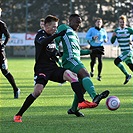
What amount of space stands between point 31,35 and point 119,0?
1088cm

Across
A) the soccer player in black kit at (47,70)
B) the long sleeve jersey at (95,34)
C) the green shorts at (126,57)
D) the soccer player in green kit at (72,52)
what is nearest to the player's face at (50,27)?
the soccer player in black kit at (47,70)

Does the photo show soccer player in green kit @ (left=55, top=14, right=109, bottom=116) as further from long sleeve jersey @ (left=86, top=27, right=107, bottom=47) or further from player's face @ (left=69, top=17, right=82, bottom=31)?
long sleeve jersey @ (left=86, top=27, right=107, bottom=47)

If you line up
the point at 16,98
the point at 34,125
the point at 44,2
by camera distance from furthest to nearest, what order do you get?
the point at 44,2
the point at 16,98
the point at 34,125

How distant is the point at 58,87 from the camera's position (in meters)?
15.4

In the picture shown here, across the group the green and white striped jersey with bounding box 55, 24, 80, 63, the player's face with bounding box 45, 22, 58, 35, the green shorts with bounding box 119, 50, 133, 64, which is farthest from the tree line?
the player's face with bounding box 45, 22, 58, 35

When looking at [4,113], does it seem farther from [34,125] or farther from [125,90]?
[125,90]

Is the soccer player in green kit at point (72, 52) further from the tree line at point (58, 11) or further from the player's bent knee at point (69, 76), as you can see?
the tree line at point (58, 11)

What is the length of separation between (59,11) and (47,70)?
41.1m

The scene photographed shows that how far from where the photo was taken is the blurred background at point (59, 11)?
4888 cm

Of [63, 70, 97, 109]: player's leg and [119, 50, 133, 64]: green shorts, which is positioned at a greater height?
[63, 70, 97, 109]: player's leg

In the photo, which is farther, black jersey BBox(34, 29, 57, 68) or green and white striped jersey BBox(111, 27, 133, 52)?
green and white striped jersey BBox(111, 27, 133, 52)

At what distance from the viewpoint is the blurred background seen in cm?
4888

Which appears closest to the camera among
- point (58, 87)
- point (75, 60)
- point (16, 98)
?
point (75, 60)

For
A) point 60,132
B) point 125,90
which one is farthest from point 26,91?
point 60,132
